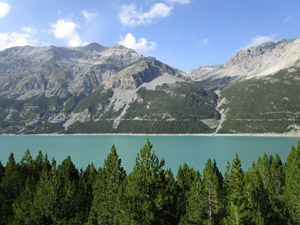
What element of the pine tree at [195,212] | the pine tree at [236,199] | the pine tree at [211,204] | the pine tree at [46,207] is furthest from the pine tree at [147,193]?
the pine tree at [46,207]

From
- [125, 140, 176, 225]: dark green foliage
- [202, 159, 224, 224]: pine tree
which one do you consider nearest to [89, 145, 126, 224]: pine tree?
[125, 140, 176, 225]: dark green foliage

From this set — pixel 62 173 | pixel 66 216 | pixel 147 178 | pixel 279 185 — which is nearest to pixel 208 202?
pixel 147 178

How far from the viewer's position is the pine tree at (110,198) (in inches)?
957

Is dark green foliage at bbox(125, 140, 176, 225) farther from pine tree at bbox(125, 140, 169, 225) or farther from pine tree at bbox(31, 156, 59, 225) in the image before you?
pine tree at bbox(31, 156, 59, 225)

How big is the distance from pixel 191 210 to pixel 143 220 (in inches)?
257

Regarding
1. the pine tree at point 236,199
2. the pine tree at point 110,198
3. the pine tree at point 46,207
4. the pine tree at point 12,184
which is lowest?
the pine tree at point 12,184

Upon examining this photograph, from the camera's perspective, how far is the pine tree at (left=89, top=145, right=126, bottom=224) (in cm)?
2430

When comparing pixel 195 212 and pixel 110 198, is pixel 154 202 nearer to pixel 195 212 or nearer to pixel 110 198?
pixel 195 212

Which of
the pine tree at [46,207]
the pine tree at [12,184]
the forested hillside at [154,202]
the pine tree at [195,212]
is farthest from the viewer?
the pine tree at [12,184]

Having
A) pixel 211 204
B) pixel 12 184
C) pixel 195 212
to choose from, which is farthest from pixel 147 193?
pixel 12 184

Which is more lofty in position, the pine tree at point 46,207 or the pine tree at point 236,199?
the pine tree at point 236,199

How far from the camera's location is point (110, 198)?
26.2 meters

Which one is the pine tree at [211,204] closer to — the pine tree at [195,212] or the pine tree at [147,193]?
the pine tree at [195,212]

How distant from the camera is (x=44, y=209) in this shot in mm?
28891
